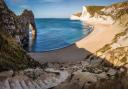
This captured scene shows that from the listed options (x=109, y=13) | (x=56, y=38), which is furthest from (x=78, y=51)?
(x=109, y=13)

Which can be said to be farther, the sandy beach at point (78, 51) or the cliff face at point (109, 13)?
the cliff face at point (109, 13)

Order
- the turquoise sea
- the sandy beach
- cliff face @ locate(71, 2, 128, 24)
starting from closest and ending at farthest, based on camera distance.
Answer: the sandy beach
the turquoise sea
cliff face @ locate(71, 2, 128, 24)

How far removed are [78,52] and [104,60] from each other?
1321 cm

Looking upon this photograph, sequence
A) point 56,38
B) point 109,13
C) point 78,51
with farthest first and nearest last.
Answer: point 109,13 → point 56,38 → point 78,51

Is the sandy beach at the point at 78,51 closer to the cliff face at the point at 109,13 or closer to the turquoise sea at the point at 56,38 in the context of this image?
the turquoise sea at the point at 56,38

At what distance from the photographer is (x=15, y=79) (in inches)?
657

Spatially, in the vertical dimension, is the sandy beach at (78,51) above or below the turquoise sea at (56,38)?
above

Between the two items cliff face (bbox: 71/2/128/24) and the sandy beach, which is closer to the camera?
the sandy beach

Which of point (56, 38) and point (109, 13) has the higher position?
point (109, 13)

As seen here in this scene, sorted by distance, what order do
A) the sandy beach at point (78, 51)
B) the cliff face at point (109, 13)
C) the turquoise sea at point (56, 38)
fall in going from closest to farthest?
1. the sandy beach at point (78, 51)
2. the turquoise sea at point (56, 38)
3. the cliff face at point (109, 13)

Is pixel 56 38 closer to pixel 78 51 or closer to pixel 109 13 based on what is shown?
pixel 78 51

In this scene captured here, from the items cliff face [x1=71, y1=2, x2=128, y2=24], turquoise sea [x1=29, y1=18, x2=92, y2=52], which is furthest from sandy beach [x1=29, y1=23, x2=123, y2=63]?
cliff face [x1=71, y1=2, x2=128, y2=24]

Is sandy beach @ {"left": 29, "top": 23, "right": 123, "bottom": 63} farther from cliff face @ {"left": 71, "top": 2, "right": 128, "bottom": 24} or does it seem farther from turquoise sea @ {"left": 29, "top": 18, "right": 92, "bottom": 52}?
cliff face @ {"left": 71, "top": 2, "right": 128, "bottom": 24}

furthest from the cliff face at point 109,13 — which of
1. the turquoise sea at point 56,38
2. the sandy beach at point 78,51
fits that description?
the sandy beach at point 78,51
